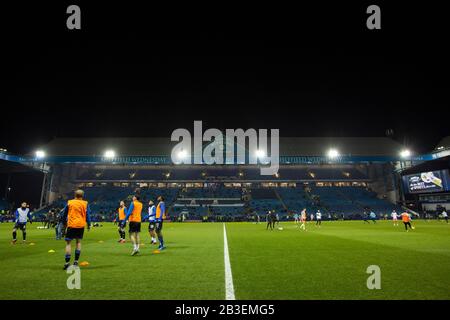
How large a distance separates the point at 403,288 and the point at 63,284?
7.20m

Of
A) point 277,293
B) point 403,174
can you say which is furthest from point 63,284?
point 403,174

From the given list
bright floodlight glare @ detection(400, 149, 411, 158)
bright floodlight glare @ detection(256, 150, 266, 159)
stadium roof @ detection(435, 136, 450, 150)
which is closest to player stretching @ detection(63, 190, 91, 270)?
bright floodlight glare @ detection(256, 150, 266, 159)

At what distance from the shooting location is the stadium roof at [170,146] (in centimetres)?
6438

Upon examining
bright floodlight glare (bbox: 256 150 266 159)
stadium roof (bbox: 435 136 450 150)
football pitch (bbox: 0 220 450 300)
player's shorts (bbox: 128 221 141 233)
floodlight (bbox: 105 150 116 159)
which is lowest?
→ football pitch (bbox: 0 220 450 300)

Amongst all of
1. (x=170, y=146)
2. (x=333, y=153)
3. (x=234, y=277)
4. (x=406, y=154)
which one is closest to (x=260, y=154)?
(x=333, y=153)

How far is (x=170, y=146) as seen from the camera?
6694 cm

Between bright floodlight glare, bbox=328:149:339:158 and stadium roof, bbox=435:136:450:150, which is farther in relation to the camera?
bright floodlight glare, bbox=328:149:339:158

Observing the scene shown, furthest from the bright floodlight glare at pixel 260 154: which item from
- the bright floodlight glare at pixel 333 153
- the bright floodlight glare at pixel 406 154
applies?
the bright floodlight glare at pixel 406 154

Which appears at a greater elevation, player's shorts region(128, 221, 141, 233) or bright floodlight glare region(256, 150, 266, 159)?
bright floodlight glare region(256, 150, 266, 159)

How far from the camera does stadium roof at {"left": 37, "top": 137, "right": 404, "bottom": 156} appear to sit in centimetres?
6438

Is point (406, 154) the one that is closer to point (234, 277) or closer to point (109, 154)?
point (234, 277)

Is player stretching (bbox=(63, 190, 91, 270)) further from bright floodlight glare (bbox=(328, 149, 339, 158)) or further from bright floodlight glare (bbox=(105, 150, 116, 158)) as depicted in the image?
bright floodlight glare (bbox=(328, 149, 339, 158))

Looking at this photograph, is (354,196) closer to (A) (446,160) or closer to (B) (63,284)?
(A) (446,160)

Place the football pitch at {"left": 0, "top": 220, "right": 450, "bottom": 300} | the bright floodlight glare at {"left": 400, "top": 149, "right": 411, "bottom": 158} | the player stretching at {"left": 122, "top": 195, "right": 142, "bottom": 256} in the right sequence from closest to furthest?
1. the football pitch at {"left": 0, "top": 220, "right": 450, "bottom": 300}
2. the player stretching at {"left": 122, "top": 195, "right": 142, "bottom": 256}
3. the bright floodlight glare at {"left": 400, "top": 149, "right": 411, "bottom": 158}
